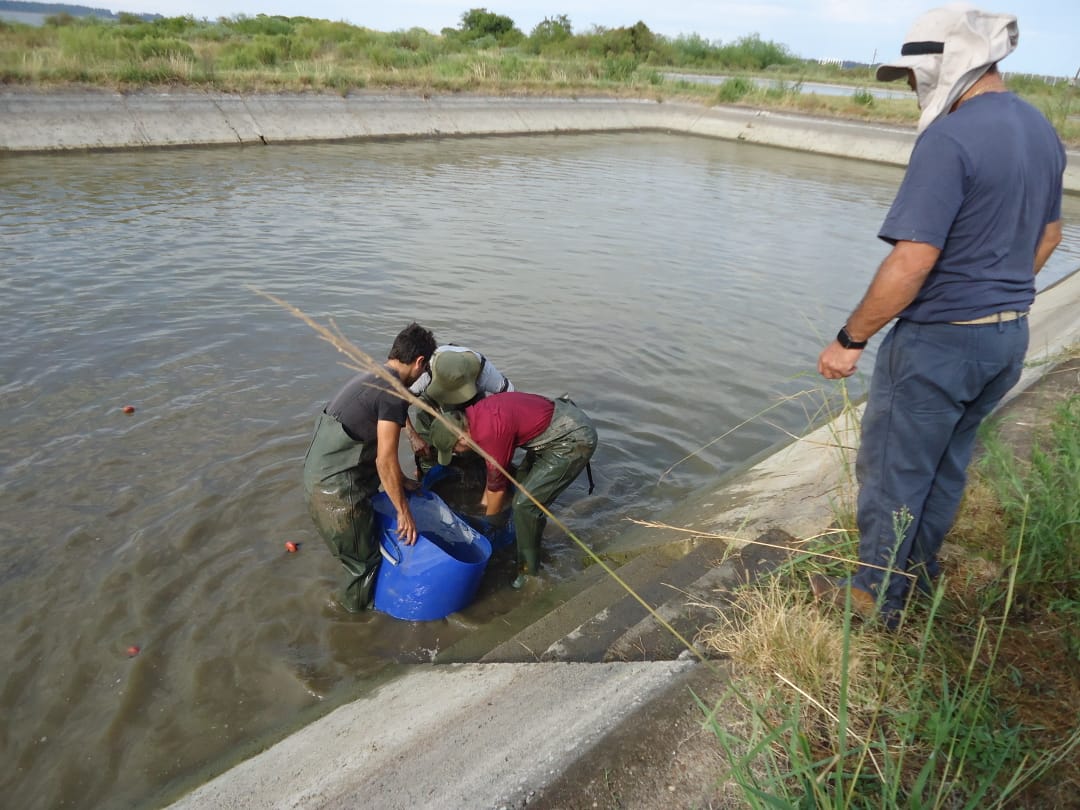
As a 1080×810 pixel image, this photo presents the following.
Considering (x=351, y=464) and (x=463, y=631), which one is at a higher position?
(x=351, y=464)

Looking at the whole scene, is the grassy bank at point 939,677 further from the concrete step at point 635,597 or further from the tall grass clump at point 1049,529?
the concrete step at point 635,597

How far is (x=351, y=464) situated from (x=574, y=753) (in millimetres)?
2200

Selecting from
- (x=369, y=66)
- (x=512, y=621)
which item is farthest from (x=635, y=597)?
(x=369, y=66)

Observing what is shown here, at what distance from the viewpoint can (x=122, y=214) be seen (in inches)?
431

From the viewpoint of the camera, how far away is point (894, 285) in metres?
2.45

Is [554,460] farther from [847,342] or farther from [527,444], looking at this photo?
[847,342]

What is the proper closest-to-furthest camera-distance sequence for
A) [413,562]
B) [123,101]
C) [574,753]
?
1. [574,753]
2. [413,562]
3. [123,101]

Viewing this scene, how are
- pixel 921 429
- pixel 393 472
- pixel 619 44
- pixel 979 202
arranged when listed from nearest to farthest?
1. pixel 979 202
2. pixel 921 429
3. pixel 393 472
4. pixel 619 44

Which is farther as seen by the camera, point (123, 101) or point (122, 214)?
point (123, 101)

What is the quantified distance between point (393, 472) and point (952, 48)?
120 inches

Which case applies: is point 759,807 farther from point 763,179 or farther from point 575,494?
point 763,179

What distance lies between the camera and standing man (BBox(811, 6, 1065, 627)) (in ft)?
7.77

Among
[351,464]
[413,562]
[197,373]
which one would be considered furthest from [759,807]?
[197,373]

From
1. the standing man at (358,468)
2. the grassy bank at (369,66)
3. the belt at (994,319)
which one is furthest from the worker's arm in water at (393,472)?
the grassy bank at (369,66)
